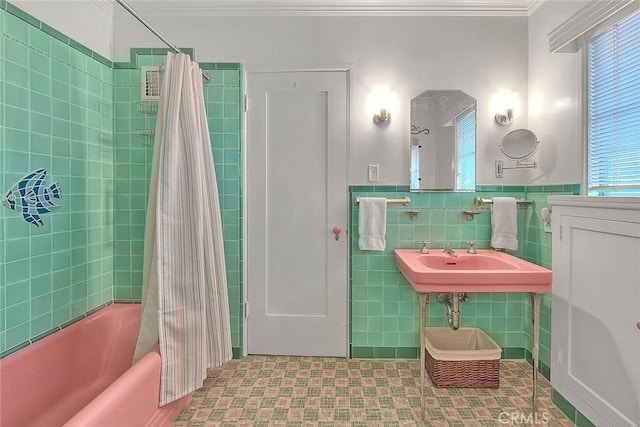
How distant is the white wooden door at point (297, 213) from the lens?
2502 mm

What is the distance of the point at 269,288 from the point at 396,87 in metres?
1.70

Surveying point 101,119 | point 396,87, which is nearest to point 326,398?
point 396,87

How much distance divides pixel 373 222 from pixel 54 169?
6.21ft

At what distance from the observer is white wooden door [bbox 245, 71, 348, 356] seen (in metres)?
2.50

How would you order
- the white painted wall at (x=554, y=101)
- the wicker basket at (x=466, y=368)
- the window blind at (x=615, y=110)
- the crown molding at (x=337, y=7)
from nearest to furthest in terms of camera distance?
the window blind at (x=615, y=110) → the white painted wall at (x=554, y=101) → the wicker basket at (x=466, y=368) → the crown molding at (x=337, y=7)

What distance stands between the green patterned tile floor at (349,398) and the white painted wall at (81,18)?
7.41 ft

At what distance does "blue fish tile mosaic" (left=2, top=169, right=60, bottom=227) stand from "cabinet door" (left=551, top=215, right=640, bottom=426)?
268 cm

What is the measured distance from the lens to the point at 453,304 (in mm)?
2225

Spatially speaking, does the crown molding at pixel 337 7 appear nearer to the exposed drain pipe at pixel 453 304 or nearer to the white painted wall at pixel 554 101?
the white painted wall at pixel 554 101

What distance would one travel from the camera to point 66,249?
79.7 inches

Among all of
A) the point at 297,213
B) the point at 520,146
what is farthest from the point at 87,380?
the point at 520,146

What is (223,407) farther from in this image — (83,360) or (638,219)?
(638,219)

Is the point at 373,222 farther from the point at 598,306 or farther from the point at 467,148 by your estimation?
the point at 598,306

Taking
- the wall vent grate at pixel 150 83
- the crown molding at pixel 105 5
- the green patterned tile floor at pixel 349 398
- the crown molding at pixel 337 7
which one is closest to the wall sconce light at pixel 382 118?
the crown molding at pixel 337 7
